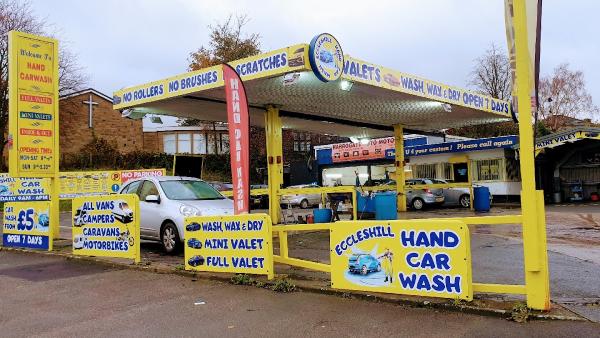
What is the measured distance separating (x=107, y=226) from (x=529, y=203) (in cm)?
741

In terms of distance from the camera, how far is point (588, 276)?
723 centimetres

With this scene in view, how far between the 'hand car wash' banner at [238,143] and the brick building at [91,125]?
107 ft

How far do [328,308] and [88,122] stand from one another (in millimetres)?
38321

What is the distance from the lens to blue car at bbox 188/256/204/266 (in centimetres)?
812

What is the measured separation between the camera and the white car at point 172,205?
10.2 m

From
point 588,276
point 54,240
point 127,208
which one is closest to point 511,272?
point 588,276

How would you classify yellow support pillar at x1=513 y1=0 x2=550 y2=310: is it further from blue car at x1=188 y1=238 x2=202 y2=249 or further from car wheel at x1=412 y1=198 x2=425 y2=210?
car wheel at x1=412 y1=198 x2=425 y2=210

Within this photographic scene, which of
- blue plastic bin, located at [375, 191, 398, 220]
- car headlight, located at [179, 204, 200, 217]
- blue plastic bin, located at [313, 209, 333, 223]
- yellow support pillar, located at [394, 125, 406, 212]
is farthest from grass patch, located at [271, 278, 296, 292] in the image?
yellow support pillar, located at [394, 125, 406, 212]

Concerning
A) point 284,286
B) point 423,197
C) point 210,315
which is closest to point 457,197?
point 423,197

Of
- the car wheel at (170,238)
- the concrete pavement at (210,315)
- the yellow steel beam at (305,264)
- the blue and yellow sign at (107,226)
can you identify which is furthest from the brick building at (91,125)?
the yellow steel beam at (305,264)

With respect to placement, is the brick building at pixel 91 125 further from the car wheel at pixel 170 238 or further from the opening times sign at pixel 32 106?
the car wheel at pixel 170 238

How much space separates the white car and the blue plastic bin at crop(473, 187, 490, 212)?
41.1 feet

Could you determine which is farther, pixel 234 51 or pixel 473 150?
pixel 234 51

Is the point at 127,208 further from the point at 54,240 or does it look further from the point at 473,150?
the point at 473,150
